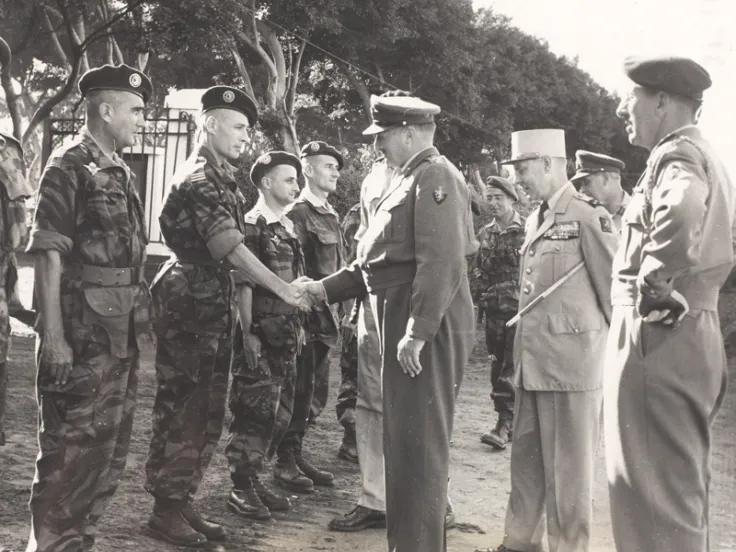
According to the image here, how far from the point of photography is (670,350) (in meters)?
3.42

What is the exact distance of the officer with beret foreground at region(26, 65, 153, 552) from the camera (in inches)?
161

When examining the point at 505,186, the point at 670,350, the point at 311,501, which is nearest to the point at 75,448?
the point at 311,501

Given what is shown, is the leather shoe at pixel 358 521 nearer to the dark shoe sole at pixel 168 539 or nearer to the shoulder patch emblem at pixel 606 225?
the dark shoe sole at pixel 168 539

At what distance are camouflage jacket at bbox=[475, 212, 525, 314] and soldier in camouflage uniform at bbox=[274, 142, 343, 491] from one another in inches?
87.6

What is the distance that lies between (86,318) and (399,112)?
5.82 ft

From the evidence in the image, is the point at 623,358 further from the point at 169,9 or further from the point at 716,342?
the point at 169,9

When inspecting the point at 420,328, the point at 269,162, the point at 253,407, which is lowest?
the point at 253,407

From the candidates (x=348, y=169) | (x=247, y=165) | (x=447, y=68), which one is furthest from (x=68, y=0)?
(x=447, y=68)

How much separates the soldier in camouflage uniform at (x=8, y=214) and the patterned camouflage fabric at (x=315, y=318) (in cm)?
202

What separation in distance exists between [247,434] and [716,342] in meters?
3.10

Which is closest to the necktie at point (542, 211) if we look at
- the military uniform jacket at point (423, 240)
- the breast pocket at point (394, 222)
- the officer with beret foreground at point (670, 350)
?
the military uniform jacket at point (423, 240)

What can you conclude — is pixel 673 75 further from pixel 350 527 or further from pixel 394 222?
pixel 350 527

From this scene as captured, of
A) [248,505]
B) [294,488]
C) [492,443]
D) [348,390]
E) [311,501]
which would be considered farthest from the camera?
[492,443]

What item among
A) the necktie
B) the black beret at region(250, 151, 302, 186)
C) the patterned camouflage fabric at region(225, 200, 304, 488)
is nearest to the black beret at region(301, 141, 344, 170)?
the black beret at region(250, 151, 302, 186)
